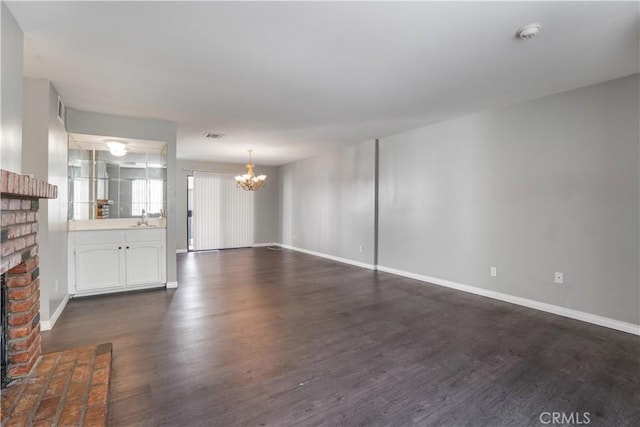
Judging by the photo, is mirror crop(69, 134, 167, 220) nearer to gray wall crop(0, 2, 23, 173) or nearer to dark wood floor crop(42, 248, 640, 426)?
dark wood floor crop(42, 248, 640, 426)

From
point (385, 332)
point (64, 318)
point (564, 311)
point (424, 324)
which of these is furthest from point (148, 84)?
point (564, 311)

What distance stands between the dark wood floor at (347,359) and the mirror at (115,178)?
132 centimetres

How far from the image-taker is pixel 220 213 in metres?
8.48

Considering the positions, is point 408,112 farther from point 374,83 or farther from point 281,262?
point 281,262

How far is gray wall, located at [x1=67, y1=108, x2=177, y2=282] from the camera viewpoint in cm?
402

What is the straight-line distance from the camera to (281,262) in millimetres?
6656

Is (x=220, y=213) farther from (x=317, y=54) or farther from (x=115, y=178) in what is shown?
(x=317, y=54)

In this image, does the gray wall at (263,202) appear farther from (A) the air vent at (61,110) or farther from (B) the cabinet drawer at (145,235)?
(A) the air vent at (61,110)

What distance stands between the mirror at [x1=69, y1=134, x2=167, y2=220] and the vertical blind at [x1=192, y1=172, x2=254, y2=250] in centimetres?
333

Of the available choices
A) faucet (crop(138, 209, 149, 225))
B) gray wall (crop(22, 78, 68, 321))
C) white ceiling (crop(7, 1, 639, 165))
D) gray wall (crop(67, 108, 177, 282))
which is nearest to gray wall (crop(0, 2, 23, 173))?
white ceiling (crop(7, 1, 639, 165))

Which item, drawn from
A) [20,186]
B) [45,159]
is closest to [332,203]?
[45,159]

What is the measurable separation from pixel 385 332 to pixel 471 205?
2367mm

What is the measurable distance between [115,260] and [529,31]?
509cm

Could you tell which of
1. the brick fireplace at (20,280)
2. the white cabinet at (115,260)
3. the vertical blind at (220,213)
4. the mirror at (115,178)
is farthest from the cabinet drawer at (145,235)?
the vertical blind at (220,213)
